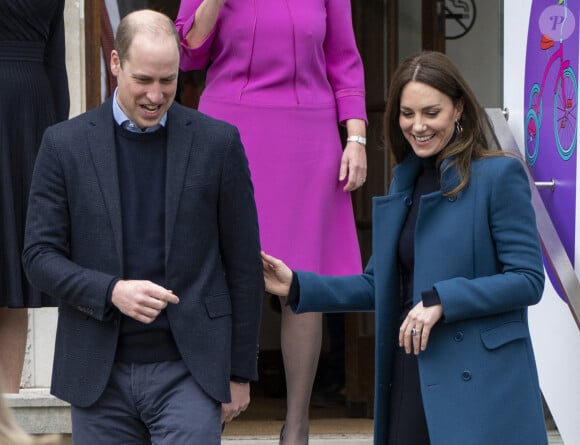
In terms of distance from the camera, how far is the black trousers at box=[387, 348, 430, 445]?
3.55 meters

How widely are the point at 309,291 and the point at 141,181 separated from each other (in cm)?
60

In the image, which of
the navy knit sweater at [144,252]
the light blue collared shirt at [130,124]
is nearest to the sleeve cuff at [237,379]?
the navy knit sweater at [144,252]

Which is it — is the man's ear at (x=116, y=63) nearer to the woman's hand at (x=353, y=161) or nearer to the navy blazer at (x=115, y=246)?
the navy blazer at (x=115, y=246)

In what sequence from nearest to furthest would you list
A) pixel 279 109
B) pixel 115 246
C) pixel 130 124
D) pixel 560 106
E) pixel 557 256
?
pixel 115 246, pixel 130 124, pixel 557 256, pixel 560 106, pixel 279 109

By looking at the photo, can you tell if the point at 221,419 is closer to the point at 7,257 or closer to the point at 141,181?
the point at 141,181

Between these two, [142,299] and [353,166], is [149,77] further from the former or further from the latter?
[353,166]

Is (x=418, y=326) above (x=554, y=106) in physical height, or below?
below

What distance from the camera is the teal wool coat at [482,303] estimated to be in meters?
3.42

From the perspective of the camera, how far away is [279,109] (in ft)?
14.6

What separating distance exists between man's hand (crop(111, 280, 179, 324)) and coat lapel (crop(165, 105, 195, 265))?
0.44 ft

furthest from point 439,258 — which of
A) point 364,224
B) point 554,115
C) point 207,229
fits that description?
point 364,224

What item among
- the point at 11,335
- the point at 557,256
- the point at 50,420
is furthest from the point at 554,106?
the point at 50,420

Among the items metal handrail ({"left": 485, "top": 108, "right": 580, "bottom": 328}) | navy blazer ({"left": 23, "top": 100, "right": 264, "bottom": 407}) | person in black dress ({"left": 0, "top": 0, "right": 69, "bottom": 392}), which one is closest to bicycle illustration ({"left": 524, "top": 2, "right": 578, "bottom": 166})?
metal handrail ({"left": 485, "top": 108, "right": 580, "bottom": 328})

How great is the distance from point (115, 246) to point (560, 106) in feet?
5.25
